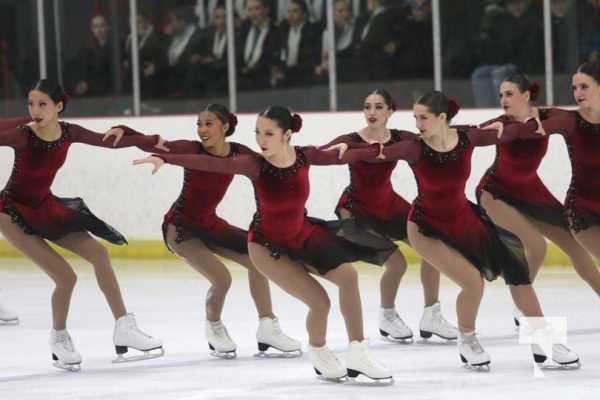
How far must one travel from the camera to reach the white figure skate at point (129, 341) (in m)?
7.61

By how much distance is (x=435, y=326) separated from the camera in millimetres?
8008

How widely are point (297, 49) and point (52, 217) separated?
4.68 meters

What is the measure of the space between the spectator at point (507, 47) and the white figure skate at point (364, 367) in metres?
4.80

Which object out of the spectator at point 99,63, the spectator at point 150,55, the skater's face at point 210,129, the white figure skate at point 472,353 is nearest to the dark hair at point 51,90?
the skater's face at point 210,129

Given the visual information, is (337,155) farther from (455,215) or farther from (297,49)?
(297,49)

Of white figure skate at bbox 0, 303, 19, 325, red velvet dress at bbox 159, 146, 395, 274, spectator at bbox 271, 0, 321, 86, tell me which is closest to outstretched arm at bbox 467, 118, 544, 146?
red velvet dress at bbox 159, 146, 395, 274

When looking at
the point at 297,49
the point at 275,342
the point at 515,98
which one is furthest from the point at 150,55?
the point at 275,342

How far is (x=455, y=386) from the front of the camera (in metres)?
6.61

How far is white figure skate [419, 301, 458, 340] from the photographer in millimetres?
7992

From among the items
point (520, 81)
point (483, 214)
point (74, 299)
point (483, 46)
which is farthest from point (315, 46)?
point (483, 214)

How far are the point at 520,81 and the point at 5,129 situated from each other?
2612 mm

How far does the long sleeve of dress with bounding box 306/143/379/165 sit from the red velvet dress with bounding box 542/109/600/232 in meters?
1.04

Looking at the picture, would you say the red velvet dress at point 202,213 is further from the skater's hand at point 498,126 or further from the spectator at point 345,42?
the spectator at point 345,42

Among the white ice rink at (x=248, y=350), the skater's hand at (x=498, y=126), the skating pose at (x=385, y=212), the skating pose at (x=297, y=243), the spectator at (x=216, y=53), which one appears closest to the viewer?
the white ice rink at (x=248, y=350)
